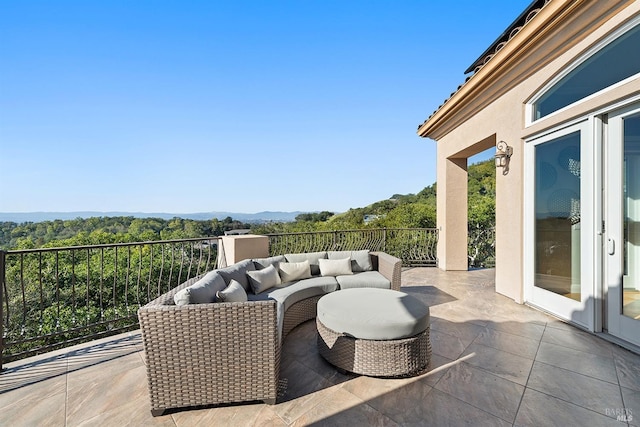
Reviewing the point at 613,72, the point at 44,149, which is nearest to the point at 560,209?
the point at 613,72

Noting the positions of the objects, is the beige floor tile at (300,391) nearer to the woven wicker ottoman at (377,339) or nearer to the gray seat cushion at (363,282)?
the woven wicker ottoman at (377,339)

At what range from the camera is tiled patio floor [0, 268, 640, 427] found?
1666 mm

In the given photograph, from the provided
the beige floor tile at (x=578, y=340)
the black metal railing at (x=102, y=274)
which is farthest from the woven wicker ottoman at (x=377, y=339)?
the black metal railing at (x=102, y=274)

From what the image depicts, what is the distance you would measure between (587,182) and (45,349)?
20.0 feet

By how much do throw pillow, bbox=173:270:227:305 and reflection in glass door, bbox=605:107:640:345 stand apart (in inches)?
159

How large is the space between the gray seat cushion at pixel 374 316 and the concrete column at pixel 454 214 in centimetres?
411

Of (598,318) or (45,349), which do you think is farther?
(598,318)

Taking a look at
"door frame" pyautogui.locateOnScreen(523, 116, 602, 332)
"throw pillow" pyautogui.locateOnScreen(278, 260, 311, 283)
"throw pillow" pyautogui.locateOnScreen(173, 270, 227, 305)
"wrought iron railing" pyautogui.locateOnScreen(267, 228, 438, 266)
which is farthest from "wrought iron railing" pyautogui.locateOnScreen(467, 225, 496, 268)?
"throw pillow" pyautogui.locateOnScreen(173, 270, 227, 305)

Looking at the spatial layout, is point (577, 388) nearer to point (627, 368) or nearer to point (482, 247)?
point (627, 368)

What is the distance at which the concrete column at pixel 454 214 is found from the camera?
20.2 ft

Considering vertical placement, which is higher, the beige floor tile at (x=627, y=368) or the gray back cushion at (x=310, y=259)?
the gray back cushion at (x=310, y=259)

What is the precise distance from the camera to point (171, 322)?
5.57ft

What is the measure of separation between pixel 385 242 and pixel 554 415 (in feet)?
18.2

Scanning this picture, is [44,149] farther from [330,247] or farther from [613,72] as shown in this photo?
[613,72]
